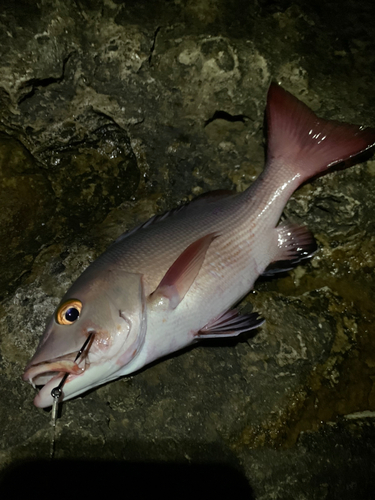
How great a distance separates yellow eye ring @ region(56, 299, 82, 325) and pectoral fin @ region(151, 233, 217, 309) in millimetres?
414

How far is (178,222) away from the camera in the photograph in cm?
234

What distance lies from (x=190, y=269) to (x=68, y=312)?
0.71m

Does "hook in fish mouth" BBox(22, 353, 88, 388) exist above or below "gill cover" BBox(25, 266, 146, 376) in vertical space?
below

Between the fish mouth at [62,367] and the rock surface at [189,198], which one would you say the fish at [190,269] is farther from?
the rock surface at [189,198]

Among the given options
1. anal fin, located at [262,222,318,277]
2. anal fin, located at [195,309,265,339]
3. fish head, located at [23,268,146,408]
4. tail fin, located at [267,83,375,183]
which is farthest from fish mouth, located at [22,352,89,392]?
tail fin, located at [267,83,375,183]

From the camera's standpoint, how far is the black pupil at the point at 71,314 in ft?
6.23

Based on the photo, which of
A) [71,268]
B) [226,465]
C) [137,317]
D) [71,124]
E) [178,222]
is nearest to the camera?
[137,317]

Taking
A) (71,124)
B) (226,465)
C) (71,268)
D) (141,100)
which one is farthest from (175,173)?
(226,465)

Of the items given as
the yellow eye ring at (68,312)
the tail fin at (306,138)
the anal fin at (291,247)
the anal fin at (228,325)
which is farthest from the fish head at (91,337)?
the tail fin at (306,138)

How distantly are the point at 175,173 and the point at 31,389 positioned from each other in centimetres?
183

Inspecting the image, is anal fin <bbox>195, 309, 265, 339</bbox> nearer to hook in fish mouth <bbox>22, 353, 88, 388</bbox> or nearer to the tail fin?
hook in fish mouth <bbox>22, 353, 88, 388</bbox>

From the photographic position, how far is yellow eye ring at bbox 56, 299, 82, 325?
190 centimetres

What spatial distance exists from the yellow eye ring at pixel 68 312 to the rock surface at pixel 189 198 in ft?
1.84

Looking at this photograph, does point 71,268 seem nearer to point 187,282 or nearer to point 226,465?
point 187,282
